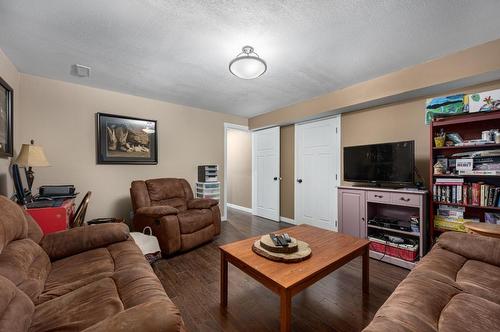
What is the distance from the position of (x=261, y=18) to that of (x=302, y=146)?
2667 millimetres

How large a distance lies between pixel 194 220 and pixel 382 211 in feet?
8.38

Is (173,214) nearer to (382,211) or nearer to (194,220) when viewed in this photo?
(194,220)

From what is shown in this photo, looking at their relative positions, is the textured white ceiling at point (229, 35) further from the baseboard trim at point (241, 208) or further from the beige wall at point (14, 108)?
the baseboard trim at point (241, 208)

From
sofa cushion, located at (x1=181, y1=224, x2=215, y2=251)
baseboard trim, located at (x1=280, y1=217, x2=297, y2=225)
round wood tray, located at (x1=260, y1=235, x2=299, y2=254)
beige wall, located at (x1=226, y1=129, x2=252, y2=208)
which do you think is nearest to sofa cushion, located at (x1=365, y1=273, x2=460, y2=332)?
round wood tray, located at (x1=260, y1=235, x2=299, y2=254)

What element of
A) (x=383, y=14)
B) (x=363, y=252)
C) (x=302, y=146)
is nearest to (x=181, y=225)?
(x=363, y=252)

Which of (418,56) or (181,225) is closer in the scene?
(418,56)

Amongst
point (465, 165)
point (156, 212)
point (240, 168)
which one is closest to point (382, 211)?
point (465, 165)

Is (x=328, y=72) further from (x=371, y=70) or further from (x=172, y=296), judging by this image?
(x=172, y=296)

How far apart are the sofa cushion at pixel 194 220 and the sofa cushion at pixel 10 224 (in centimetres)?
149

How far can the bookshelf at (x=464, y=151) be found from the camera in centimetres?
211

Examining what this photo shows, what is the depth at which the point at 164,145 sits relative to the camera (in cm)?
372

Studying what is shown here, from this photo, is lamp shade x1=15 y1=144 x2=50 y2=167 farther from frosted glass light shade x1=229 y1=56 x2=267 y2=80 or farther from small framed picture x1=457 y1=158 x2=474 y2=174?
small framed picture x1=457 y1=158 x2=474 y2=174

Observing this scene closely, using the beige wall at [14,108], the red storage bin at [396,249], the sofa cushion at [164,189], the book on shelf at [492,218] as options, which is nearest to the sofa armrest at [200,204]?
the sofa cushion at [164,189]

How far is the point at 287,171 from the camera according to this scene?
437cm
